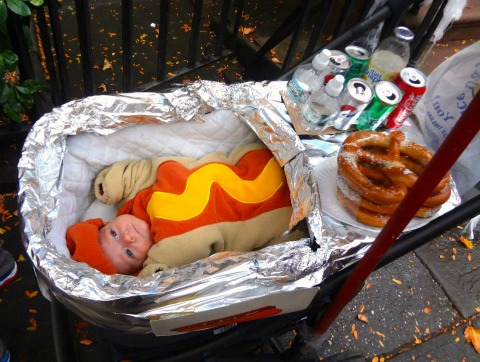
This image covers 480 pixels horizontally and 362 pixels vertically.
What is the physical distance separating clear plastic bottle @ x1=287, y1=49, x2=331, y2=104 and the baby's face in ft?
2.20

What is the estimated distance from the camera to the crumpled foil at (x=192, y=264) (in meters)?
0.91

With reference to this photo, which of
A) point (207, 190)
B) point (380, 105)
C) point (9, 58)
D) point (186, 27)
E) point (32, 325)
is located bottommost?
point (32, 325)

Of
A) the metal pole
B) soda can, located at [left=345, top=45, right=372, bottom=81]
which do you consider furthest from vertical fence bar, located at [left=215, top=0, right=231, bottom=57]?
the metal pole

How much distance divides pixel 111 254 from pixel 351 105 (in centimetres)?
87

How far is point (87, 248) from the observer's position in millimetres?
1181

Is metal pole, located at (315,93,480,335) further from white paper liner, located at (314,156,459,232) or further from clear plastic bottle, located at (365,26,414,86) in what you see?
clear plastic bottle, located at (365,26,414,86)

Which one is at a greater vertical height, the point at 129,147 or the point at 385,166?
the point at 385,166

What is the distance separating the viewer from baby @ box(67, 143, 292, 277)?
1.28 metres

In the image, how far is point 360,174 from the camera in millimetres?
1044

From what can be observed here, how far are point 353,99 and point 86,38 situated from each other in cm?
121

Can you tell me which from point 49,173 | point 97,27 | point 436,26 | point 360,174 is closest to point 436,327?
point 360,174

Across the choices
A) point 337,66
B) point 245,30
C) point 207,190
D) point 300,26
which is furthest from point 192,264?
point 245,30

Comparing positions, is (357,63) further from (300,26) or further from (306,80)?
(300,26)

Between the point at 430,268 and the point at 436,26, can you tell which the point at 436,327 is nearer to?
the point at 430,268
